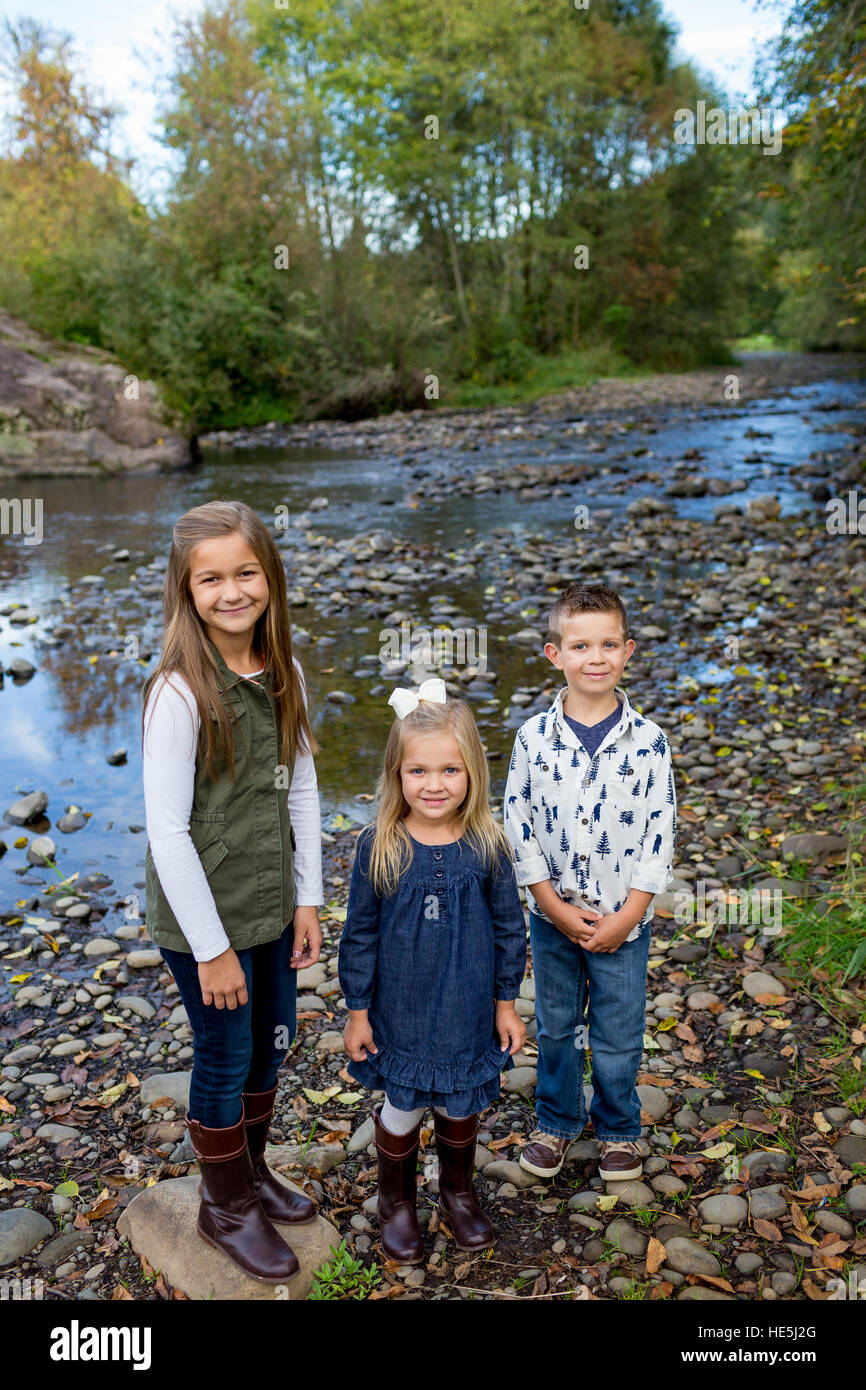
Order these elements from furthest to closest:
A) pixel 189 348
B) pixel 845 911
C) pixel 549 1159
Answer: pixel 189 348
pixel 845 911
pixel 549 1159

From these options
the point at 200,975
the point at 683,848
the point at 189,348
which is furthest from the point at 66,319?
the point at 200,975

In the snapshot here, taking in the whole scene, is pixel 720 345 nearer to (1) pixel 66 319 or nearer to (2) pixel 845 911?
(1) pixel 66 319

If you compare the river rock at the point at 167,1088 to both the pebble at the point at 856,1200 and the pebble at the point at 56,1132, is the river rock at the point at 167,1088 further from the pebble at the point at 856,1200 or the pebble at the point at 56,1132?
the pebble at the point at 856,1200

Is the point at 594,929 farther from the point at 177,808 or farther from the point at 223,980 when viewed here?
the point at 177,808

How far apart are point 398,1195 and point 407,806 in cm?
102

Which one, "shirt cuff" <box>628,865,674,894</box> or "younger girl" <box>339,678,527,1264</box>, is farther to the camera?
"shirt cuff" <box>628,865,674,894</box>

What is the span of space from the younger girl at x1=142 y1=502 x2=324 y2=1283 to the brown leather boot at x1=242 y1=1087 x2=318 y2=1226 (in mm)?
53

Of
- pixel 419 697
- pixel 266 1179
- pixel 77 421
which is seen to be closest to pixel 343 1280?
pixel 266 1179

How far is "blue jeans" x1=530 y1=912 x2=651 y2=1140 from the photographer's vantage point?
9.30 ft

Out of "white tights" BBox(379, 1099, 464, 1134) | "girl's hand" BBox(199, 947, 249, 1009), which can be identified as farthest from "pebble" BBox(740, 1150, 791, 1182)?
"girl's hand" BBox(199, 947, 249, 1009)

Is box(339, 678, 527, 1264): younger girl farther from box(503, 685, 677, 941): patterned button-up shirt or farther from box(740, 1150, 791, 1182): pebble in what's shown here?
box(740, 1150, 791, 1182): pebble

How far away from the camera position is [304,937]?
2617 mm

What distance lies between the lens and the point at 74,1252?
268 centimetres
